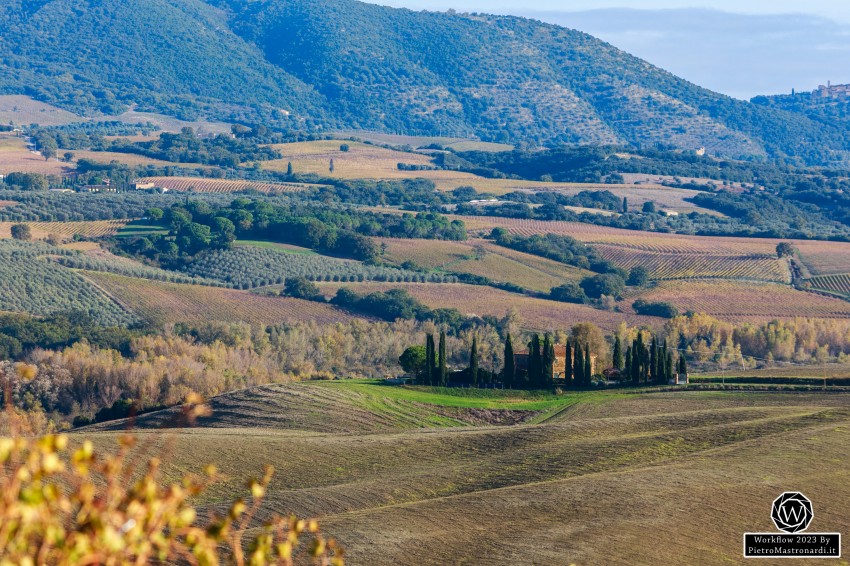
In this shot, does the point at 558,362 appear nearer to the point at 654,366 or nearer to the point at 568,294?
the point at 654,366

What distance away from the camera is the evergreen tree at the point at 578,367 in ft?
280

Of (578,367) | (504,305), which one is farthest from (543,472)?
(504,305)

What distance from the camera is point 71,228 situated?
16325 cm

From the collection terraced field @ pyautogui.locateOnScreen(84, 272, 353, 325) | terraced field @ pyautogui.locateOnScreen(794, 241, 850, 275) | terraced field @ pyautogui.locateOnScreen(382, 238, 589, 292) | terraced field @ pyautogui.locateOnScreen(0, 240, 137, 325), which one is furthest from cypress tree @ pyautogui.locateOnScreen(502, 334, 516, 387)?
terraced field @ pyautogui.locateOnScreen(794, 241, 850, 275)

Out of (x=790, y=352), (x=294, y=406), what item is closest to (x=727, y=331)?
(x=790, y=352)

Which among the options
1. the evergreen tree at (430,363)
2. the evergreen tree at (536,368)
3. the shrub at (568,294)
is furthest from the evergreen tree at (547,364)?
the shrub at (568,294)

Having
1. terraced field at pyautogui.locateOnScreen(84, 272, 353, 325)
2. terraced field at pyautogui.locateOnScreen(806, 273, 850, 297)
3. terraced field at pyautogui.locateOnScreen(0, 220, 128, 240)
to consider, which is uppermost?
terraced field at pyautogui.locateOnScreen(0, 220, 128, 240)

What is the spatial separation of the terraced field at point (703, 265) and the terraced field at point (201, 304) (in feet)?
142

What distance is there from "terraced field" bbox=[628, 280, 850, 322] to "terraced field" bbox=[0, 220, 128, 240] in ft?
212

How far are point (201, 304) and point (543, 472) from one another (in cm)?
8102

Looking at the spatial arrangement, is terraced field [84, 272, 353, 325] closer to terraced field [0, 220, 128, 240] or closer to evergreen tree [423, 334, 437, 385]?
terraced field [0, 220, 128, 240]

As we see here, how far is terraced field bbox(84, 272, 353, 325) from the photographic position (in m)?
120

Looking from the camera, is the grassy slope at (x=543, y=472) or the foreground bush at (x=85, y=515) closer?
the foreground bush at (x=85, y=515)

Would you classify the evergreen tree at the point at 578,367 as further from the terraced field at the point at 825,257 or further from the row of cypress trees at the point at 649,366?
the terraced field at the point at 825,257
